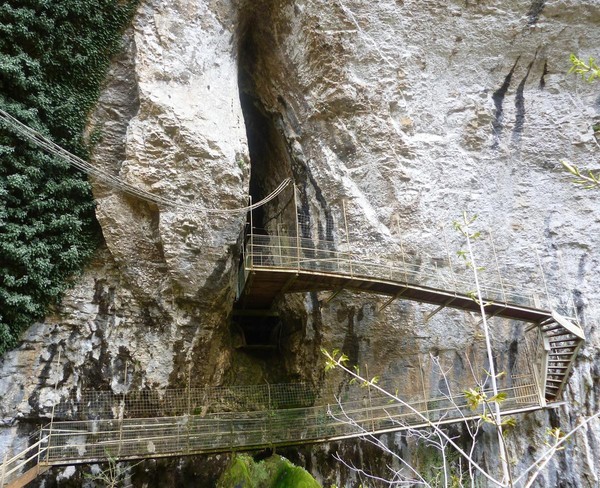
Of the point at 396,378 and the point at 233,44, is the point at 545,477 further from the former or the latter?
the point at 233,44

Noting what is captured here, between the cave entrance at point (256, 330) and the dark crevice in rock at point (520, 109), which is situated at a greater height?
the dark crevice in rock at point (520, 109)

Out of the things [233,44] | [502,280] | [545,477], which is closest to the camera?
[545,477]

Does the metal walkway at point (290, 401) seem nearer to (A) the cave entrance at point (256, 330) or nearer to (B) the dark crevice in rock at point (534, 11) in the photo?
(A) the cave entrance at point (256, 330)

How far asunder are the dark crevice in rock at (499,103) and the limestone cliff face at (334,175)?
0.12 ft

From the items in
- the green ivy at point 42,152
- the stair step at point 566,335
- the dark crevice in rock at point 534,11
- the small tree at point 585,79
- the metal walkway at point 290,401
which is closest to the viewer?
the small tree at point 585,79

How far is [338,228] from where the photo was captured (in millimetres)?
11188

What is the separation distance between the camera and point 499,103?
12219 mm

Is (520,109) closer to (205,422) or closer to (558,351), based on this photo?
(558,351)

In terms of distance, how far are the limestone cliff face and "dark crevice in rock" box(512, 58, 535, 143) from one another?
0.04 m

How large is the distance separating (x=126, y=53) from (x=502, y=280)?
958cm

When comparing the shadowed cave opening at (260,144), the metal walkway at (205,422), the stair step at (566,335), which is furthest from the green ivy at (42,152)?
the stair step at (566,335)

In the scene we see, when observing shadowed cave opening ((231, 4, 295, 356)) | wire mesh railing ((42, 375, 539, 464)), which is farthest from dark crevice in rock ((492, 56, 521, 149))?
wire mesh railing ((42, 375, 539, 464))

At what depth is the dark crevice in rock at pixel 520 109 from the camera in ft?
39.5

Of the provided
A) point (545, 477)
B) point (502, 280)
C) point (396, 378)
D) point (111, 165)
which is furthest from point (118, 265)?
point (545, 477)
